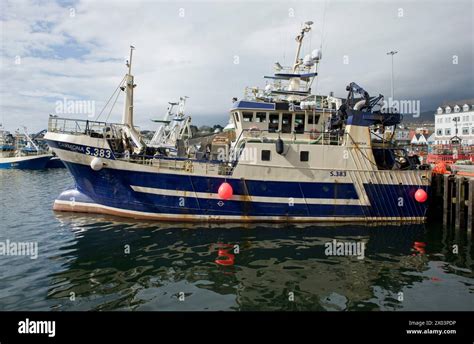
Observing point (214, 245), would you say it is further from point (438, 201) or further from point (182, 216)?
point (438, 201)

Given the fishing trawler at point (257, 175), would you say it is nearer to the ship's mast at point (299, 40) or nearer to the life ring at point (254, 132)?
the life ring at point (254, 132)

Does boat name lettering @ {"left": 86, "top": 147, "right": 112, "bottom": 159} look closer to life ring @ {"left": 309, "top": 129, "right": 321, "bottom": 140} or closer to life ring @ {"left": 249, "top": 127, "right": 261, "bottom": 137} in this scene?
life ring @ {"left": 249, "top": 127, "right": 261, "bottom": 137}

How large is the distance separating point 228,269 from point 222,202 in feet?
15.5

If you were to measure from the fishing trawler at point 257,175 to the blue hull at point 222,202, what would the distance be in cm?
4

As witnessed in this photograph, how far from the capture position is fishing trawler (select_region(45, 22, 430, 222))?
13086 millimetres

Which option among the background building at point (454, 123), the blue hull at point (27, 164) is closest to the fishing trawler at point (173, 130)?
the blue hull at point (27, 164)

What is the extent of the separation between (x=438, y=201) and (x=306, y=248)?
9.25 meters

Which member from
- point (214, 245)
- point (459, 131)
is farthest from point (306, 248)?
point (459, 131)

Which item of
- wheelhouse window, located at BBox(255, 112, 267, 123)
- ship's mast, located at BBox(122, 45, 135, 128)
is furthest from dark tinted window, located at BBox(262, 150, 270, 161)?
ship's mast, located at BBox(122, 45, 135, 128)

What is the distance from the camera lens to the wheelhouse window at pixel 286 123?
14844 mm

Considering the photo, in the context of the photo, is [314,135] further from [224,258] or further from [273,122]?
[224,258]

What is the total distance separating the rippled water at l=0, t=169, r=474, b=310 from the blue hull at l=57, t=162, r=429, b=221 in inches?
26.4

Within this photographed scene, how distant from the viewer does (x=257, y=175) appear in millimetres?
13164
